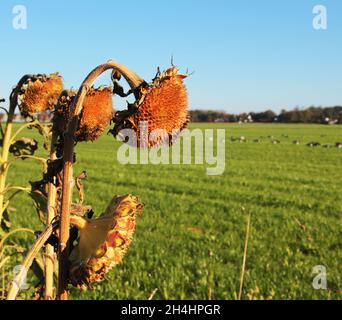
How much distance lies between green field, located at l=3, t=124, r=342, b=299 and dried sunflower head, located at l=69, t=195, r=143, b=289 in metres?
0.15

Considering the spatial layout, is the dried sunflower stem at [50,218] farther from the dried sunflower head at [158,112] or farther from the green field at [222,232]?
the dried sunflower head at [158,112]

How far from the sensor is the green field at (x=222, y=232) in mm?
7145

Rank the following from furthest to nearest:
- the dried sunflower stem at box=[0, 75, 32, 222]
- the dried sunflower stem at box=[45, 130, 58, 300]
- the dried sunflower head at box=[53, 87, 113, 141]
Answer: the dried sunflower stem at box=[0, 75, 32, 222]
the dried sunflower stem at box=[45, 130, 58, 300]
the dried sunflower head at box=[53, 87, 113, 141]

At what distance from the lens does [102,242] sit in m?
1.01

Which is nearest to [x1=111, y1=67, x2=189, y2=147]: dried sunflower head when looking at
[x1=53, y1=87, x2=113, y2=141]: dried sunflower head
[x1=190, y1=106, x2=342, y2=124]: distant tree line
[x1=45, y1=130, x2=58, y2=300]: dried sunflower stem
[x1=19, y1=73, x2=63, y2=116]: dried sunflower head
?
[x1=53, y1=87, x2=113, y2=141]: dried sunflower head

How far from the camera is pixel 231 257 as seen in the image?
8984 millimetres

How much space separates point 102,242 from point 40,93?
117 centimetres

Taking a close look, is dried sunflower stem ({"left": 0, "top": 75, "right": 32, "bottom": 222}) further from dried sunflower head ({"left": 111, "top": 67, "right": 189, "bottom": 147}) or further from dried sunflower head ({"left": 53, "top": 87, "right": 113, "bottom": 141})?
dried sunflower head ({"left": 111, "top": 67, "right": 189, "bottom": 147})

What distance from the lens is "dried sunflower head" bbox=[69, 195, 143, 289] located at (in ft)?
3.28

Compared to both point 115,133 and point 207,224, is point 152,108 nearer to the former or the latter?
point 115,133

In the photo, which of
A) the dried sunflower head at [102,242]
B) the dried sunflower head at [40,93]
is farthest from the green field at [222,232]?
the dried sunflower head at [40,93]

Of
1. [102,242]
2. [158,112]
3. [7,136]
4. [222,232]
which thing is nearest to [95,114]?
[158,112]
